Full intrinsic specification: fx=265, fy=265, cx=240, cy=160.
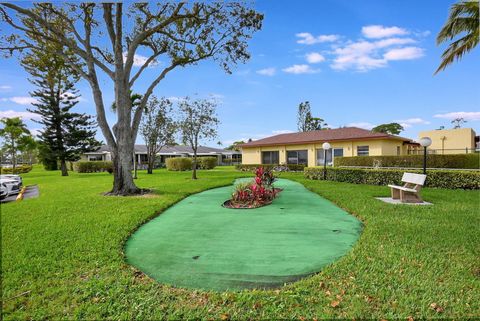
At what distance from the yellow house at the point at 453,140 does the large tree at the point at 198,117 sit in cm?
2144

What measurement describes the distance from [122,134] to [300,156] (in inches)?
735

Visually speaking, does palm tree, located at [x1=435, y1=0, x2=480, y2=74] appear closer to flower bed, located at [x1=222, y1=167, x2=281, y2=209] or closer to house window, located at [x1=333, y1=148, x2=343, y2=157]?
house window, located at [x1=333, y1=148, x2=343, y2=157]

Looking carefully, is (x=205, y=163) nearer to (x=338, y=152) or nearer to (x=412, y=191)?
(x=338, y=152)

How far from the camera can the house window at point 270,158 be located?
28266mm

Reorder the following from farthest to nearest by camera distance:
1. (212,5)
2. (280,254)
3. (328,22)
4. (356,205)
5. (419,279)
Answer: (212,5) → (356,205) → (328,22) → (280,254) → (419,279)

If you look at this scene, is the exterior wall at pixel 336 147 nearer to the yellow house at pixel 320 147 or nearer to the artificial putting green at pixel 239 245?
the yellow house at pixel 320 147

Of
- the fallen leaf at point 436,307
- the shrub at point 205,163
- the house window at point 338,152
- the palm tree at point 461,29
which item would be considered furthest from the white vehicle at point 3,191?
the shrub at point 205,163

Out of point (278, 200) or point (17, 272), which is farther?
point (278, 200)

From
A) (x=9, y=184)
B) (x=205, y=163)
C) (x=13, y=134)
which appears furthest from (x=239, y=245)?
(x=205, y=163)

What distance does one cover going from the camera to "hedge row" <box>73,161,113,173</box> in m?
29.9

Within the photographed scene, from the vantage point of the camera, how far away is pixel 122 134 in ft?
36.6

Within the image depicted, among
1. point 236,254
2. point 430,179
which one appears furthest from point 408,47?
point 430,179

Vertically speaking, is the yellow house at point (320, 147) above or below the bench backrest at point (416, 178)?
above

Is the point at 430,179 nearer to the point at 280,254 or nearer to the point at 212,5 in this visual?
the point at 280,254
